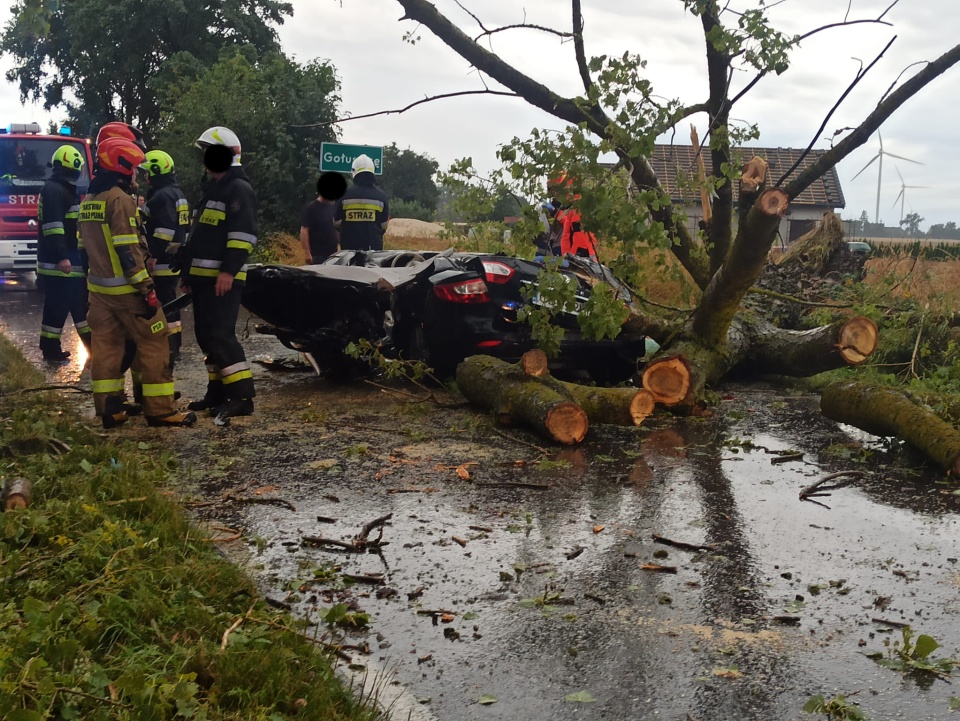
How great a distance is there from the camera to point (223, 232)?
25.7ft

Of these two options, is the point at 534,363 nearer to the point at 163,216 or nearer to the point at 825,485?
the point at 825,485

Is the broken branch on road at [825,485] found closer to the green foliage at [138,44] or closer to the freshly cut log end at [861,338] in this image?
the freshly cut log end at [861,338]

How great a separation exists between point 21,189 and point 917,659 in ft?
63.5

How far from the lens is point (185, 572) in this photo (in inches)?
154

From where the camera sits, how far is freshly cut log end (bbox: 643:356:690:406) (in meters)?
8.40

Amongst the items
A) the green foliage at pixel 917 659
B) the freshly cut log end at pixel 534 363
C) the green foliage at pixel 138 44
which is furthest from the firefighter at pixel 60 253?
Result: the green foliage at pixel 138 44

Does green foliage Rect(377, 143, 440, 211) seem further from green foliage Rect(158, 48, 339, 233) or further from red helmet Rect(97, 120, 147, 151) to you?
red helmet Rect(97, 120, 147, 151)

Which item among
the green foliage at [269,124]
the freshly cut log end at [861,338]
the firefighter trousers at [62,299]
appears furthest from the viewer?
the green foliage at [269,124]

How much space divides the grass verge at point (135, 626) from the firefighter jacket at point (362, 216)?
7108mm

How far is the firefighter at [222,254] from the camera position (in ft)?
25.5

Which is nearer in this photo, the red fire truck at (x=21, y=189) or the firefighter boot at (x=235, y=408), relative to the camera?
the firefighter boot at (x=235, y=408)

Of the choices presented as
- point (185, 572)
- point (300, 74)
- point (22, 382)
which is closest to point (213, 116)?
point (300, 74)

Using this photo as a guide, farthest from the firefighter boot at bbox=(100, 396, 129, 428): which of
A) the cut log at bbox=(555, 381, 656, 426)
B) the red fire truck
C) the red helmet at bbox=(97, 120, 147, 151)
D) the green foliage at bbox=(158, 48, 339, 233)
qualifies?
the green foliage at bbox=(158, 48, 339, 233)

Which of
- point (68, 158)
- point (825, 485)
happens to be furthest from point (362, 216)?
point (825, 485)
